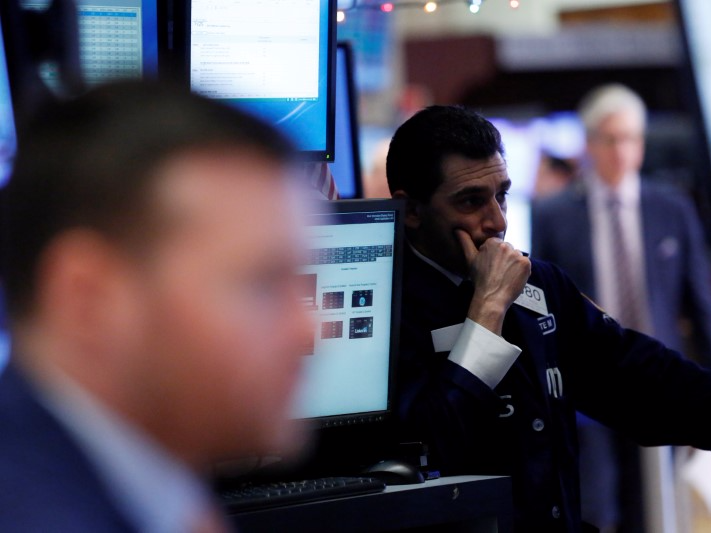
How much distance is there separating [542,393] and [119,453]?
1505mm

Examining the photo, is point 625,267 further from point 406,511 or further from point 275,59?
point 406,511

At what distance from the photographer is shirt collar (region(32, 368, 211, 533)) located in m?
0.84

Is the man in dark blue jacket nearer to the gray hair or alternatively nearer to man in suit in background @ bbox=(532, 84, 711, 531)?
man in suit in background @ bbox=(532, 84, 711, 531)

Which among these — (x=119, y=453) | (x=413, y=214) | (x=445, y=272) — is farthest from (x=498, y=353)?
(x=119, y=453)

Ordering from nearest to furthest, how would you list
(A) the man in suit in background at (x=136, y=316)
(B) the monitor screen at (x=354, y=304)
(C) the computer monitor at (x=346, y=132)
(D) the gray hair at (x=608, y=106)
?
(A) the man in suit in background at (x=136, y=316) → (B) the monitor screen at (x=354, y=304) → (C) the computer monitor at (x=346, y=132) → (D) the gray hair at (x=608, y=106)

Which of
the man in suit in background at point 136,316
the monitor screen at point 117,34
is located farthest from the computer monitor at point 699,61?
the man in suit in background at point 136,316

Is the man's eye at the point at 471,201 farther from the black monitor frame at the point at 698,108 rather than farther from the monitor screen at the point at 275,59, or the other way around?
the black monitor frame at the point at 698,108

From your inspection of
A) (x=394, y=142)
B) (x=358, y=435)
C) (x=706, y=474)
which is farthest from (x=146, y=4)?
(x=706, y=474)

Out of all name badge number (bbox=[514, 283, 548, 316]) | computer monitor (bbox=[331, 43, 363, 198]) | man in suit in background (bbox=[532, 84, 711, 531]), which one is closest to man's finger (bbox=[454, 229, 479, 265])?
name badge number (bbox=[514, 283, 548, 316])

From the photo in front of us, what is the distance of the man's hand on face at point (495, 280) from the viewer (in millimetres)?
2154

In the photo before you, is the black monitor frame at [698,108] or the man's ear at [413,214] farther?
the black monitor frame at [698,108]

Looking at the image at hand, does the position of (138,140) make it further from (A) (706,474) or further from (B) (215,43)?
(A) (706,474)

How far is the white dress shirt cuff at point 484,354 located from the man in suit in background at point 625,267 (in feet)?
8.07

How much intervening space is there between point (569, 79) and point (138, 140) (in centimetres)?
1153
